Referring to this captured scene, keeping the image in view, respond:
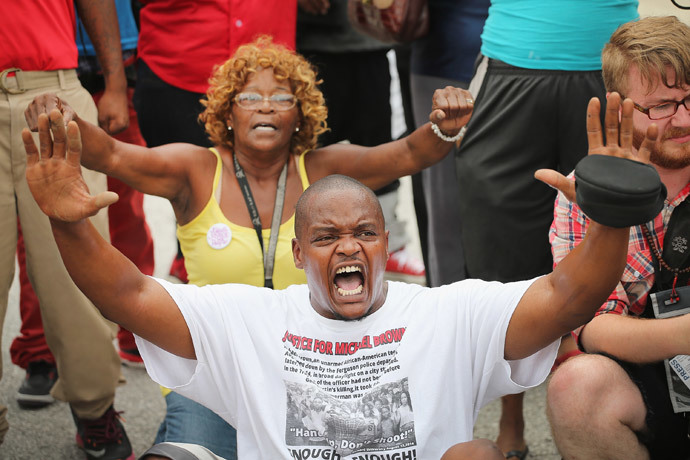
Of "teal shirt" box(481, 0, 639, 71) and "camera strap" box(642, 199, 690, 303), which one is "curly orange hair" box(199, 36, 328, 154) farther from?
"camera strap" box(642, 199, 690, 303)

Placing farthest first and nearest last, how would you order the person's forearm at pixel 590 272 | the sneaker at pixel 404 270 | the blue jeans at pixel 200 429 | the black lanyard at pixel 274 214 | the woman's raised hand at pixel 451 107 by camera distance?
the sneaker at pixel 404 270
the black lanyard at pixel 274 214
the woman's raised hand at pixel 451 107
the blue jeans at pixel 200 429
the person's forearm at pixel 590 272

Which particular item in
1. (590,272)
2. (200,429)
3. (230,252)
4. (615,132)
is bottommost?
(200,429)

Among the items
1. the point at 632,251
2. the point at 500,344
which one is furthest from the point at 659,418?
the point at 500,344

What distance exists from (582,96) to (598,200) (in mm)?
1312

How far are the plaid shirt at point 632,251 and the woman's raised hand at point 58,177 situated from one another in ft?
4.58

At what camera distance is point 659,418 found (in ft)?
8.86

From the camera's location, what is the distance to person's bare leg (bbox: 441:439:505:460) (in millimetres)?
2270

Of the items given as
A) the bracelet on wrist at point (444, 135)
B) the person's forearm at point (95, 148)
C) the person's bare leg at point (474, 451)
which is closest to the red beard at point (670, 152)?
the bracelet on wrist at point (444, 135)

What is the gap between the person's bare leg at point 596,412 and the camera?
8.55ft

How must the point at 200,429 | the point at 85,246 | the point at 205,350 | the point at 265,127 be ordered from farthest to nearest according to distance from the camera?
the point at 265,127 → the point at 200,429 → the point at 205,350 → the point at 85,246

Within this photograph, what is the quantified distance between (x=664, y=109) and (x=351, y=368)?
121cm

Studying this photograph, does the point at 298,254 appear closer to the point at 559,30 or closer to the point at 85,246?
the point at 85,246

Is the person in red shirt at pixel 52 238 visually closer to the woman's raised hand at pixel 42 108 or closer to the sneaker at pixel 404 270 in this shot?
the woman's raised hand at pixel 42 108

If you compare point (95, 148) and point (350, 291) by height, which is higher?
point (95, 148)
